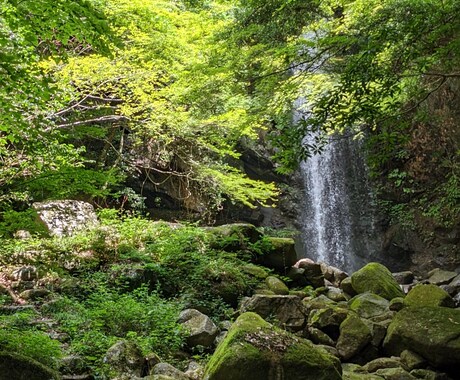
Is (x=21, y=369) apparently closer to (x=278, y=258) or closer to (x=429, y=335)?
(x=429, y=335)

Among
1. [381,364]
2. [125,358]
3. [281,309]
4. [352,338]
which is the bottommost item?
[381,364]

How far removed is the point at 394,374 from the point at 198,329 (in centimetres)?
262

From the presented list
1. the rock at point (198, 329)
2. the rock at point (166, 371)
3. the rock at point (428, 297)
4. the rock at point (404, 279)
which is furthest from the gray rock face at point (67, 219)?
the rock at point (404, 279)

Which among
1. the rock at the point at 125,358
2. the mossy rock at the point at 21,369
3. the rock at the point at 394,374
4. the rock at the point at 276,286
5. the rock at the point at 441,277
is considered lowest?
the rock at the point at 441,277

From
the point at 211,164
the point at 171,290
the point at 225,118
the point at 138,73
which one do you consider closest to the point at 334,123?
the point at 171,290

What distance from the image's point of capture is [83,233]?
8.42 meters

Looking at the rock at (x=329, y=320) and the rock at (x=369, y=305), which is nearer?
the rock at (x=329, y=320)

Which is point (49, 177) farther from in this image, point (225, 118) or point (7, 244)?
point (225, 118)

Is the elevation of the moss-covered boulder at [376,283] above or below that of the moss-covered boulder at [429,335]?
below

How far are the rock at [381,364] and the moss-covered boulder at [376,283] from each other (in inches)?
115

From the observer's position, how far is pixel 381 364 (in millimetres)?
5812

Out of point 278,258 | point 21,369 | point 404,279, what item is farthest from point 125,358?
point 404,279

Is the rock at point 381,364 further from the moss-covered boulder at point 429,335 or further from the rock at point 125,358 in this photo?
the rock at point 125,358

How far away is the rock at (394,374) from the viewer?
5381 mm
